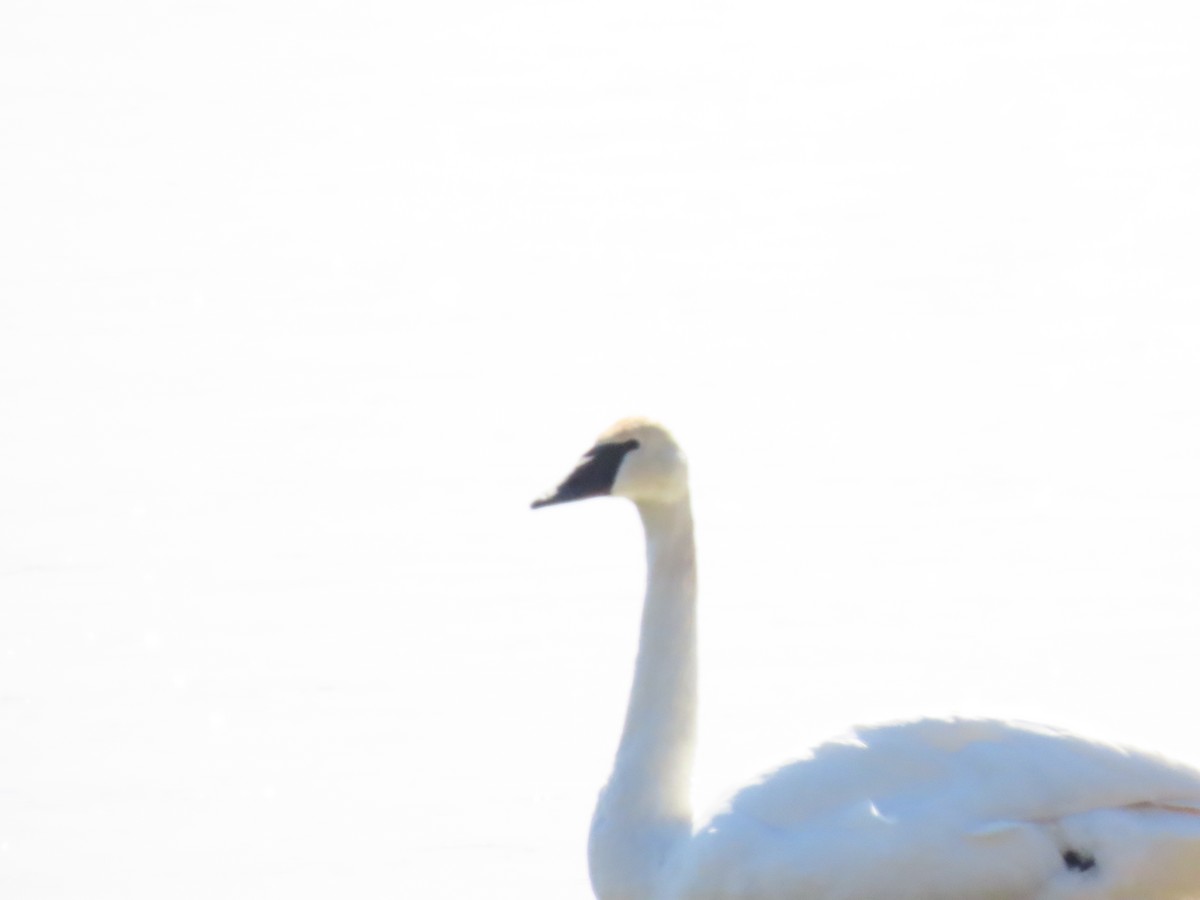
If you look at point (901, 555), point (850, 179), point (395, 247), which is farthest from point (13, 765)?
point (850, 179)

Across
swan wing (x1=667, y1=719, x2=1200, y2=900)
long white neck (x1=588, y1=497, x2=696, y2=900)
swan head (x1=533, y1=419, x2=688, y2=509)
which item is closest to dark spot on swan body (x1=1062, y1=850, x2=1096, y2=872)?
swan wing (x1=667, y1=719, x2=1200, y2=900)

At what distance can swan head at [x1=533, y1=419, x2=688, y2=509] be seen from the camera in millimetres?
6348

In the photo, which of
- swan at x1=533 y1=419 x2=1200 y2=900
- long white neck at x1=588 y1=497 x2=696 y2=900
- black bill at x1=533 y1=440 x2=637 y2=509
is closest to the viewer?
swan at x1=533 y1=419 x2=1200 y2=900

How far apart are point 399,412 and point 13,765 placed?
13.0 ft

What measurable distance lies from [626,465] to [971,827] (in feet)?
4.03

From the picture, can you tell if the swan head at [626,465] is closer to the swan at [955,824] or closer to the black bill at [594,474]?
the black bill at [594,474]

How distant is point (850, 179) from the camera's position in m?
16.2

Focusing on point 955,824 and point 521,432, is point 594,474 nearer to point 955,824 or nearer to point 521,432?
point 955,824

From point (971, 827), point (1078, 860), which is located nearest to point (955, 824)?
point (971, 827)

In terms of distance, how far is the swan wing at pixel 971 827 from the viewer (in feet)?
18.7

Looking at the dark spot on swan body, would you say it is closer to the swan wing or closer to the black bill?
the swan wing

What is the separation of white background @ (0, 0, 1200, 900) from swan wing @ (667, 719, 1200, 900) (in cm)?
18

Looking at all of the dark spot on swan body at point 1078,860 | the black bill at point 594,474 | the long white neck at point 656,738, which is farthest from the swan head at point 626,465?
the dark spot on swan body at point 1078,860

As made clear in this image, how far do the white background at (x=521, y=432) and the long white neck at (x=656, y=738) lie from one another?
→ 1.31 ft
